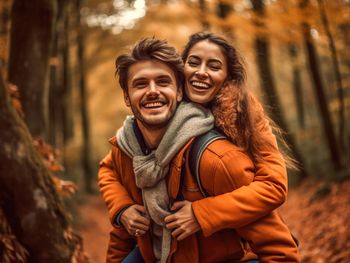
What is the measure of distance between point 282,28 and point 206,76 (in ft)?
30.3

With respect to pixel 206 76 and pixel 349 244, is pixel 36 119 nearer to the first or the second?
pixel 206 76

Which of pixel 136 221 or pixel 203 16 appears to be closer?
pixel 136 221

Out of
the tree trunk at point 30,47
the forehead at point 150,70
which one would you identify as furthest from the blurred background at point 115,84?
the forehead at point 150,70

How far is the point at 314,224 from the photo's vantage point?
7.79 meters

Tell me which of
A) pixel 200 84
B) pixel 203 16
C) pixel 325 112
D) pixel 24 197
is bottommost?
pixel 24 197

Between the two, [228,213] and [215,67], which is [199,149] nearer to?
[228,213]

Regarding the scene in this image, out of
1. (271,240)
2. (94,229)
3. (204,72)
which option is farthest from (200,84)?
(94,229)

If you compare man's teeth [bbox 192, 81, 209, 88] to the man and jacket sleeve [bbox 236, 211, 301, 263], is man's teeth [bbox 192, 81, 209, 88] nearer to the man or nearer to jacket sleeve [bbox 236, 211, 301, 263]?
the man

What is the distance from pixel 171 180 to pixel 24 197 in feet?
5.06

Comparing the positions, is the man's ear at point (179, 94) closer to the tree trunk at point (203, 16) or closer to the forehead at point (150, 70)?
the forehead at point (150, 70)

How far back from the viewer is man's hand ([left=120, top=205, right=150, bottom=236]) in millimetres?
2449

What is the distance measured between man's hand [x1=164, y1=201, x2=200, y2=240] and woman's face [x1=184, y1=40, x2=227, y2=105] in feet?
2.56

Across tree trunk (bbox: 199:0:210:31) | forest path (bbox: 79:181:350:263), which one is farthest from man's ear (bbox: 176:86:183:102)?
tree trunk (bbox: 199:0:210:31)

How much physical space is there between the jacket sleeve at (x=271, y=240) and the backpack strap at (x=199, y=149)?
0.36 metres
